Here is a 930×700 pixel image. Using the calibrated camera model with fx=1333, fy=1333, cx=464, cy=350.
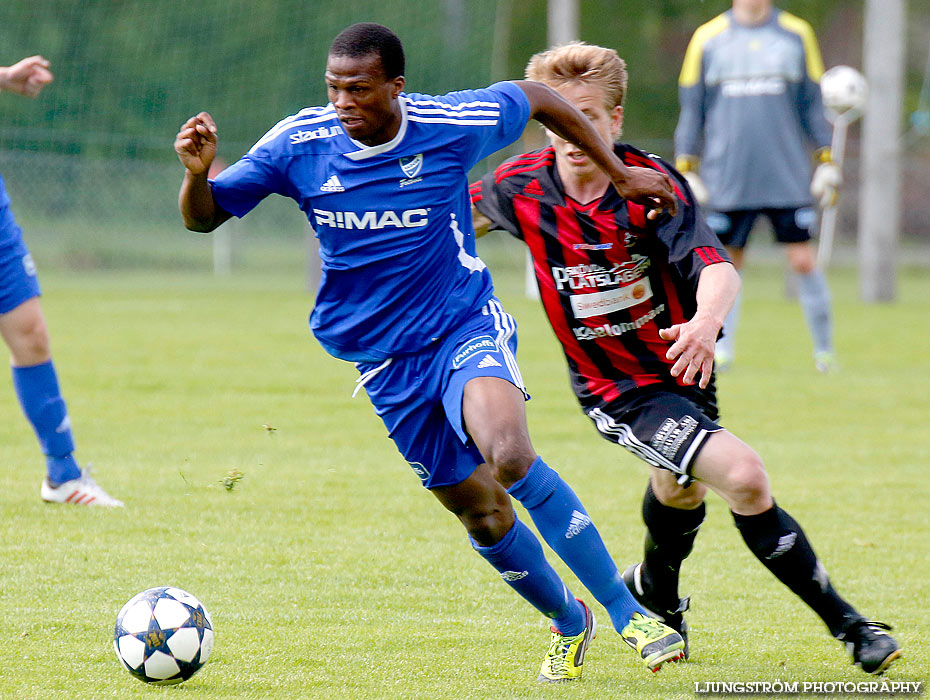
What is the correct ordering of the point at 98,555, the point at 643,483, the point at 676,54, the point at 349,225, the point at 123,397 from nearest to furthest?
the point at 349,225 → the point at 98,555 → the point at 643,483 → the point at 123,397 → the point at 676,54

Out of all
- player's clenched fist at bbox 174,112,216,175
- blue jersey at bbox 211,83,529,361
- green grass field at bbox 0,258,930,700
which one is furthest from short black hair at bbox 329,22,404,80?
green grass field at bbox 0,258,930,700

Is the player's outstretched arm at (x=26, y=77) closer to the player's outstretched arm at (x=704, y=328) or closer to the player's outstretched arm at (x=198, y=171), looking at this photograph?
the player's outstretched arm at (x=198, y=171)

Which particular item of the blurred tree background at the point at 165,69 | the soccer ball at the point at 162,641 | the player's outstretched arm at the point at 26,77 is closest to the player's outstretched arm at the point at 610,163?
the soccer ball at the point at 162,641

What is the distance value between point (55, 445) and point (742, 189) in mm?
5371

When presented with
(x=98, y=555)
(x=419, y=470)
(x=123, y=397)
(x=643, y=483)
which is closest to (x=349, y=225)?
(x=419, y=470)

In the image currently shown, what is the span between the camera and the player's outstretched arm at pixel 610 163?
368cm

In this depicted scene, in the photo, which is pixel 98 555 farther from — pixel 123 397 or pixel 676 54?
pixel 676 54

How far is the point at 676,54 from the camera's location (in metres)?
32.6

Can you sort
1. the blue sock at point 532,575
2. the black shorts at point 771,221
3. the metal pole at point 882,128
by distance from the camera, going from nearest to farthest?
the blue sock at point 532,575 → the black shorts at point 771,221 → the metal pole at point 882,128

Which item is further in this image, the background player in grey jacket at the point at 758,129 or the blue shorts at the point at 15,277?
the background player in grey jacket at the point at 758,129

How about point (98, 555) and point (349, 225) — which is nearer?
point (349, 225)

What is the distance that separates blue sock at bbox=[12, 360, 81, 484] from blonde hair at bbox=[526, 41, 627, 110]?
2.66 m

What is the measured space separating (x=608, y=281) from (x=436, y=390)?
62 centimetres

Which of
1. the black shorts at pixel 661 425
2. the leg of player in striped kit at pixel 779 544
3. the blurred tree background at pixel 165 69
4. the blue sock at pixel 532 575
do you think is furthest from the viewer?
the blurred tree background at pixel 165 69
